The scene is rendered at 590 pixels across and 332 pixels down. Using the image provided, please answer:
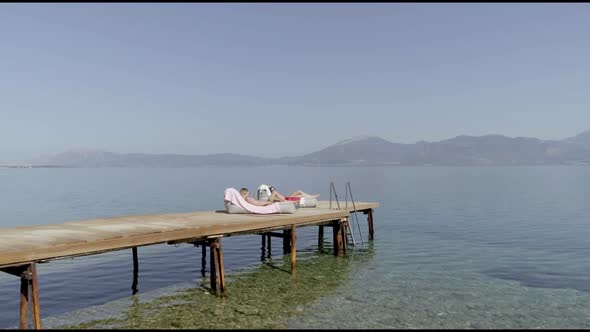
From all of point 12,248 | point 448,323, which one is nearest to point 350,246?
point 448,323

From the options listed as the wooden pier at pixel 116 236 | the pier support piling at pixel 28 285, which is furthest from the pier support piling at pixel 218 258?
the pier support piling at pixel 28 285

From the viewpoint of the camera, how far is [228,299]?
1664 cm

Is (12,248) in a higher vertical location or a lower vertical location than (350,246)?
higher

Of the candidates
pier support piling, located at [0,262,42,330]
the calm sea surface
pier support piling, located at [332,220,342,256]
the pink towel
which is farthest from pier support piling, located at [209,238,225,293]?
pier support piling, located at [332,220,342,256]

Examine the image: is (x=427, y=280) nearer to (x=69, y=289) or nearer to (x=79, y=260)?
(x=69, y=289)

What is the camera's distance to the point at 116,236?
1418 centimetres

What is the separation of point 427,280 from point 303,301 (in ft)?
19.9

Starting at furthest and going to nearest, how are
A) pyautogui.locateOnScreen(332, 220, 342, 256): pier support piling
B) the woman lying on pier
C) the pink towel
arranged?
pyautogui.locateOnScreen(332, 220, 342, 256): pier support piling
the woman lying on pier
the pink towel

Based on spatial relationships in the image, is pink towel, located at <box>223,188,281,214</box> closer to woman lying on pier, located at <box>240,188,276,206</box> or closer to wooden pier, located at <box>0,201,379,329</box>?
woman lying on pier, located at <box>240,188,276,206</box>

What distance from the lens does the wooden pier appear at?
12.3m

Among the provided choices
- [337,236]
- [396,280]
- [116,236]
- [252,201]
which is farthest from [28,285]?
[337,236]

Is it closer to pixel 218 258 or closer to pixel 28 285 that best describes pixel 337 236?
pixel 218 258

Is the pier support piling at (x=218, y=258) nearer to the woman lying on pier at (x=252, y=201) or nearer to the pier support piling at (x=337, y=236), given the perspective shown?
the woman lying on pier at (x=252, y=201)

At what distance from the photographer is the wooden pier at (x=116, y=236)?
12321 millimetres
